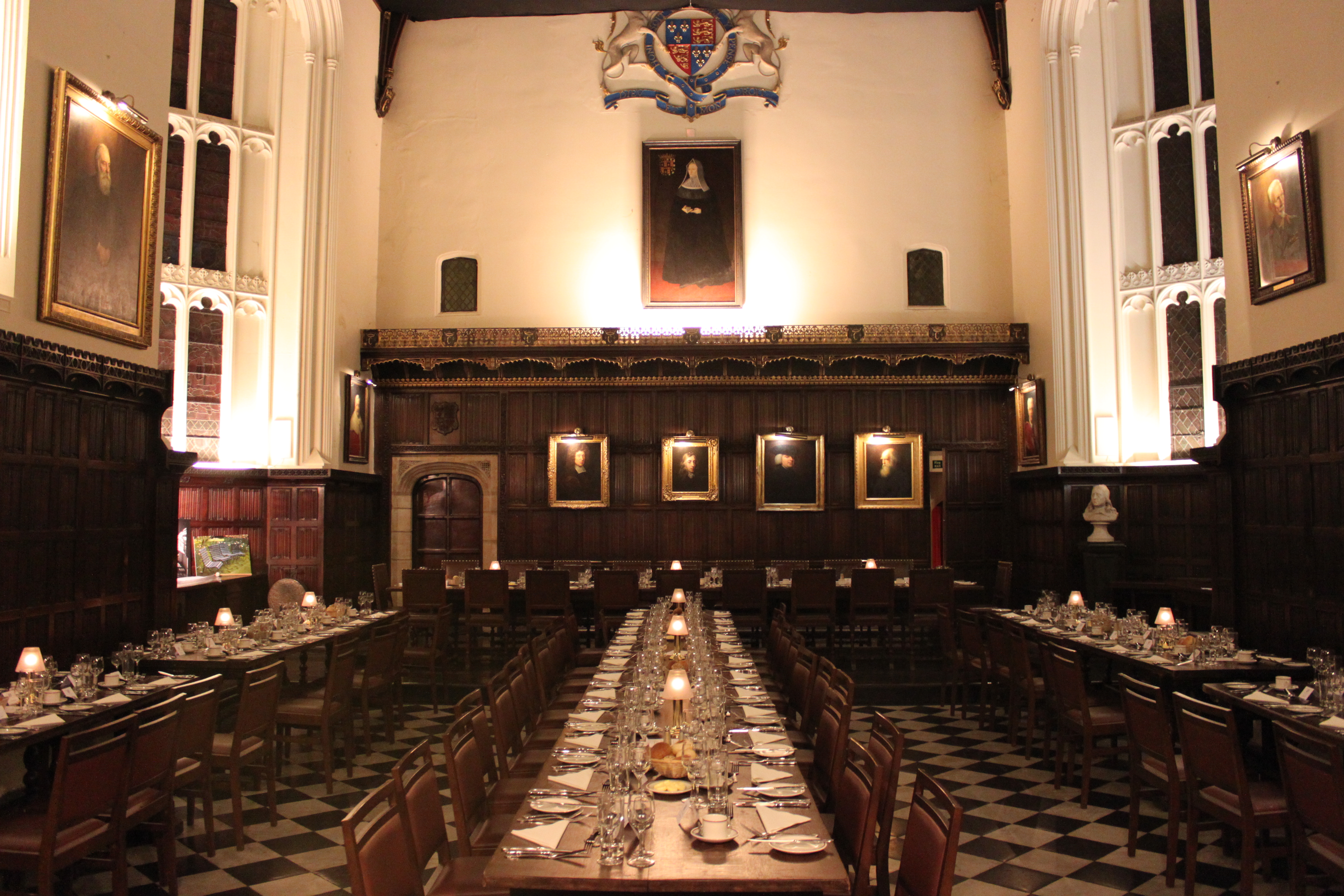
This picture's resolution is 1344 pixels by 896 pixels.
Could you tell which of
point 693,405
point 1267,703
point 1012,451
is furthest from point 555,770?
point 1012,451

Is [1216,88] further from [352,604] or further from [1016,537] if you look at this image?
[352,604]

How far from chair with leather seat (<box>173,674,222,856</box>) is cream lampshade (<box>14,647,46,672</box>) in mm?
718

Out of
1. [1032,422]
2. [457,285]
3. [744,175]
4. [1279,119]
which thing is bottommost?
[1032,422]

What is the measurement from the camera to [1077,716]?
243 inches

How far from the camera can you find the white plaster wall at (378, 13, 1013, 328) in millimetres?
13516

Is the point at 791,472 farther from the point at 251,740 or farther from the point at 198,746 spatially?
the point at 198,746

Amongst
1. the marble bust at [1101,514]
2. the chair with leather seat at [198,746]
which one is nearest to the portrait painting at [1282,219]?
the marble bust at [1101,514]

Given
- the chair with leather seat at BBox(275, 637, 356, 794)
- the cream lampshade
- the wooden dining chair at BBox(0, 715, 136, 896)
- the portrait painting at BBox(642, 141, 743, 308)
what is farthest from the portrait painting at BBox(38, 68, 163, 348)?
the portrait painting at BBox(642, 141, 743, 308)

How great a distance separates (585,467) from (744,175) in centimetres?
501

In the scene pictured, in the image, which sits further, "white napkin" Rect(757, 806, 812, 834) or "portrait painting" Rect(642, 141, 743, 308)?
"portrait painting" Rect(642, 141, 743, 308)

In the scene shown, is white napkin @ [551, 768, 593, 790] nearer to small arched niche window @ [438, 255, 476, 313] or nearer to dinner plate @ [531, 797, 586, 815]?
dinner plate @ [531, 797, 586, 815]

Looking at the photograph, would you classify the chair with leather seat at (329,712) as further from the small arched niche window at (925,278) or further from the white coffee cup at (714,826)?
the small arched niche window at (925,278)

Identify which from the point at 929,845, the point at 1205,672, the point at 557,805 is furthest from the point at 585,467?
the point at 929,845

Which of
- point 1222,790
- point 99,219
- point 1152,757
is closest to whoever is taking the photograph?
point 1222,790
